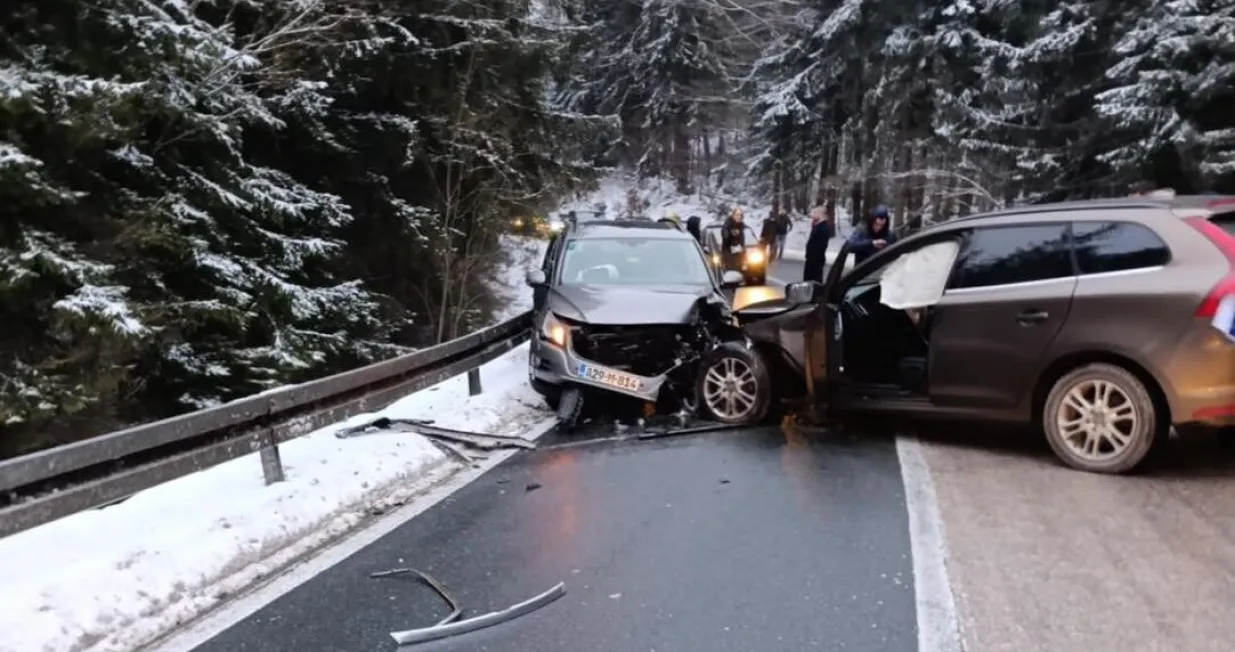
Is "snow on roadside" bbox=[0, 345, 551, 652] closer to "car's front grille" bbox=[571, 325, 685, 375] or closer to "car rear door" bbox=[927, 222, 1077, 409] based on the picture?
"car's front grille" bbox=[571, 325, 685, 375]

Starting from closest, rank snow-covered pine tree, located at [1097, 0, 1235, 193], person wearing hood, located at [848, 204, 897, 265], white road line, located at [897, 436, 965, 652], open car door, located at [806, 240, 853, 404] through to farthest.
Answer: white road line, located at [897, 436, 965, 652] → open car door, located at [806, 240, 853, 404] → person wearing hood, located at [848, 204, 897, 265] → snow-covered pine tree, located at [1097, 0, 1235, 193]

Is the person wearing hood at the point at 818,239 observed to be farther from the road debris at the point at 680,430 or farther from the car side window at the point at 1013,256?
the car side window at the point at 1013,256

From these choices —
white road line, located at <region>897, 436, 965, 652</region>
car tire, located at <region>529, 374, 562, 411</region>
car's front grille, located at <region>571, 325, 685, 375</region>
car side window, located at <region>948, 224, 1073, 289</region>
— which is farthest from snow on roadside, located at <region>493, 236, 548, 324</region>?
white road line, located at <region>897, 436, 965, 652</region>

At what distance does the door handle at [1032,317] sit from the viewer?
6254mm

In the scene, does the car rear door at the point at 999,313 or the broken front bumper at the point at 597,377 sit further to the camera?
the broken front bumper at the point at 597,377

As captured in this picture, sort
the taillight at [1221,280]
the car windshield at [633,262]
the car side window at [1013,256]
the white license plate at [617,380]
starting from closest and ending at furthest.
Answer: the taillight at [1221,280], the car side window at [1013,256], the white license plate at [617,380], the car windshield at [633,262]

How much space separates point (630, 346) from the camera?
8727 mm

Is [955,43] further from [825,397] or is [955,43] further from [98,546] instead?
[98,546]

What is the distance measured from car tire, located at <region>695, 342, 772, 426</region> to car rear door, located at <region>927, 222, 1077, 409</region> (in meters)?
1.59

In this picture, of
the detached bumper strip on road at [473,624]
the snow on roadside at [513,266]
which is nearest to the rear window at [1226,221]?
the detached bumper strip on road at [473,624]

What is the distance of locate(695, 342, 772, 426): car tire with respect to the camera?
8.04 m

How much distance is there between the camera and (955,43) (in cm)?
2817

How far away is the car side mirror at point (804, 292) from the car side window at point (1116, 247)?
2097 mm

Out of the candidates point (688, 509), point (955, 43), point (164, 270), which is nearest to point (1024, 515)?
point (688, 509)
